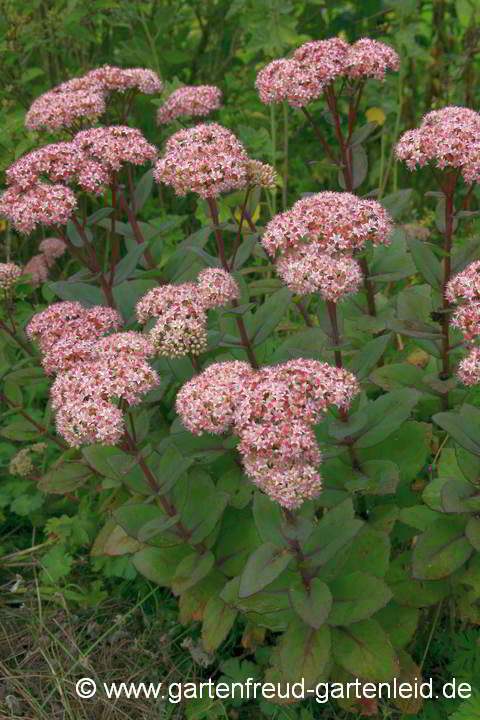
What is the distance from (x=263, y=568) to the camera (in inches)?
116

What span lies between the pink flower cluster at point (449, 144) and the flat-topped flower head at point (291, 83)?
2.29ft

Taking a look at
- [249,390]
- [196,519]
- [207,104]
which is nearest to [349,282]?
[249,390]

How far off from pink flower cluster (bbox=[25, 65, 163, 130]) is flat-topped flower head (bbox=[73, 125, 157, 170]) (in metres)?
0.39

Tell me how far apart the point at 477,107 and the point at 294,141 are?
176 centimetres

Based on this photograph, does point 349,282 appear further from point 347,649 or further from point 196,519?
point 347,649

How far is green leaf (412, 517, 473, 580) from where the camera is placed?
319 cm

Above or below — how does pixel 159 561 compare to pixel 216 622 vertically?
above

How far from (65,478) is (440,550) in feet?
6.72

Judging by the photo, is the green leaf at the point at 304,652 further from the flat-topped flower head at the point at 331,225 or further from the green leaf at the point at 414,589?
the flat-topped flower head at the point at 331,225

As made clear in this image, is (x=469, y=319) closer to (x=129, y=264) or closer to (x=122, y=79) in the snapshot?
(x=129, y=264)

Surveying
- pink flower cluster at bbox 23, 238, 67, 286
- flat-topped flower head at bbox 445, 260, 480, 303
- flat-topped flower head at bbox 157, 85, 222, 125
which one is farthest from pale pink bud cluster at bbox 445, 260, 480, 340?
pink flower cluster at bbox 23, 238, 67, 286

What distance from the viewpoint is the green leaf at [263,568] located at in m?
2.82

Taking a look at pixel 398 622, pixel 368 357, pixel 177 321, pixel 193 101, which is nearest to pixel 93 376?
pixel 177 321

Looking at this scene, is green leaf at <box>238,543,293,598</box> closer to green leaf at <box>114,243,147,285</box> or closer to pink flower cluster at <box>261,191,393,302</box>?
pink flower cluster at <box>261,191,393,302</box>
